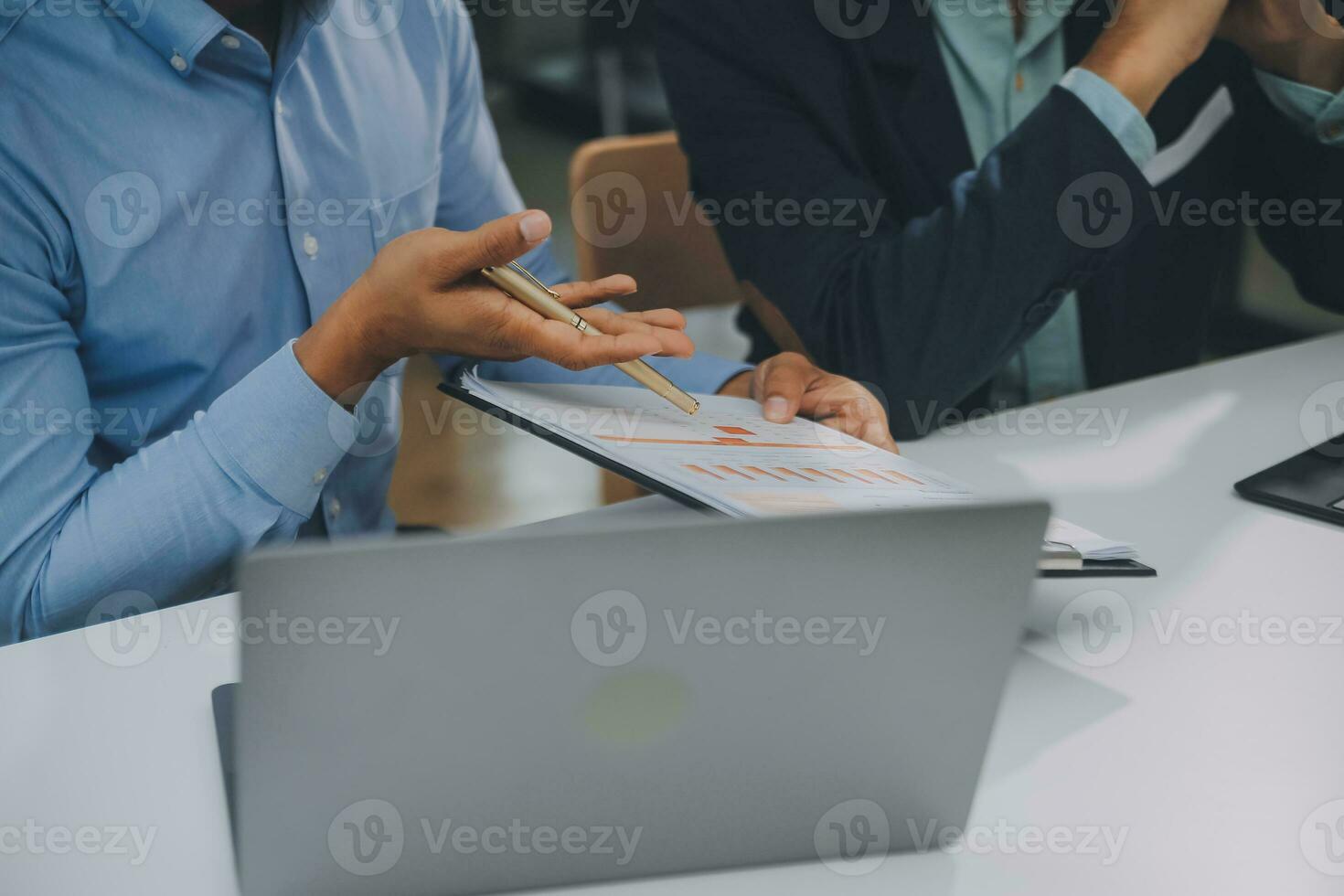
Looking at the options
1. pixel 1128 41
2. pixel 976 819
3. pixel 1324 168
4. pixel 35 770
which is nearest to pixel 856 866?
pixel 976 819

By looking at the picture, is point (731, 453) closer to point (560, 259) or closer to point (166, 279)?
point (166, 279)

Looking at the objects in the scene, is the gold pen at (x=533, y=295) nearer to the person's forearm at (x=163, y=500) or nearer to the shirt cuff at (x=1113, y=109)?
the person's forearm at (x=163, y=500)

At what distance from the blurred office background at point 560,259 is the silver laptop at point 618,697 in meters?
1.10

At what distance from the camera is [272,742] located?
451mm

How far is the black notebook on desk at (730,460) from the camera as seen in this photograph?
64 centimetres

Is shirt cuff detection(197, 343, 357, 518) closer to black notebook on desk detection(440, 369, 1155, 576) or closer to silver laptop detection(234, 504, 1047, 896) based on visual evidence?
black notebook on desk detection(440, 369, 1155, 576)

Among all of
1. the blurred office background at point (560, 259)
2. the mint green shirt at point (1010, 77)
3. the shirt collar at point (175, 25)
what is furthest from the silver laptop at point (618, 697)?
the blurred office background at point (560, 259)

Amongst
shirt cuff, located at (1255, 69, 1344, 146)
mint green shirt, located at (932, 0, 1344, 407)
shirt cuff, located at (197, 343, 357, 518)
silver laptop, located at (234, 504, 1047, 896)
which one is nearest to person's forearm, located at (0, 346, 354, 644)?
shirt cuff, located at (197, 343, 357, 518)

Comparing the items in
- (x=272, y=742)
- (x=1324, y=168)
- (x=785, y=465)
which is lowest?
(x=272, y=742)

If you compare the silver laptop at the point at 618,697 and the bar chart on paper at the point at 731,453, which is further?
the bar chart on paper at the point at 731,453

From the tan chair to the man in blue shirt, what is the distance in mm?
368

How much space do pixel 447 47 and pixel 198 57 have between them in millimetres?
309

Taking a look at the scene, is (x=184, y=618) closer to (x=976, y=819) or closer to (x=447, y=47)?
(x=976, y=819)

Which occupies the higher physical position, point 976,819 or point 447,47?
point 447,47
